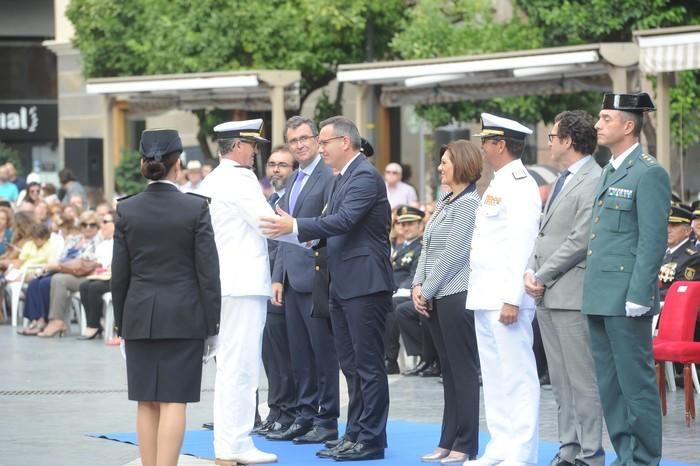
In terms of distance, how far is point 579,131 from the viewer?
928cm

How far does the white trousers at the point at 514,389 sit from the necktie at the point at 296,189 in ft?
7.15

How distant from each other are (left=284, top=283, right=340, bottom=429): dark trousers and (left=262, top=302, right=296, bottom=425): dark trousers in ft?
0.40

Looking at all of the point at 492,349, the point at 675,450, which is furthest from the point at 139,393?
the point at 675,450

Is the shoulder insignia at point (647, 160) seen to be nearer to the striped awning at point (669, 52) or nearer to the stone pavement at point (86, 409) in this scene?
the stone pavement at point (86, 409)

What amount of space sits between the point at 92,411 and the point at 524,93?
8.82 m

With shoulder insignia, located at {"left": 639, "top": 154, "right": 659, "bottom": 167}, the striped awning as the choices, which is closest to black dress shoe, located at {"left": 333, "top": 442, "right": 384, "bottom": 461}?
shoulder insignia, located at {"left": 639, "top": 154, "right": 659, "bottom": 167}

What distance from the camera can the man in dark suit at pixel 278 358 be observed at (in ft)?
37.6

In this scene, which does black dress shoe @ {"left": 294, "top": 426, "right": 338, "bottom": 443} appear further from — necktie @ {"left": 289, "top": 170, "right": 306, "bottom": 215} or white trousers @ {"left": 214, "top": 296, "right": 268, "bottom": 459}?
necktie @ {"left": 289, "top": 170, "right": 306, "bottom": 215}

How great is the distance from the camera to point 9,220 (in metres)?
22.8

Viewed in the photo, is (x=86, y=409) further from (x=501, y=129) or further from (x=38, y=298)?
(x=38, y=298)

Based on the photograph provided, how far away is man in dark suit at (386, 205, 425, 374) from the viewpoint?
15.5m

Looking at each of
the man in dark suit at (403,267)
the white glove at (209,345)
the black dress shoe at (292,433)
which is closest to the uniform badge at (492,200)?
the white glove at (209,345)

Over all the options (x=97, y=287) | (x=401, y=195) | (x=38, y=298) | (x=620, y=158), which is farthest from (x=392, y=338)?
(x=620, y=158)

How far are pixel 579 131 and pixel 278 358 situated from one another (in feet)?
10.8
